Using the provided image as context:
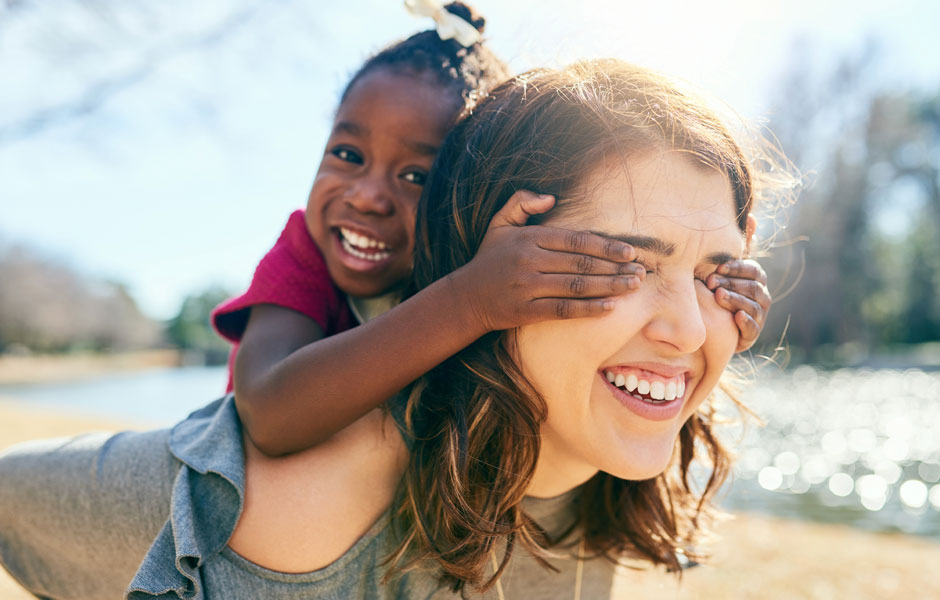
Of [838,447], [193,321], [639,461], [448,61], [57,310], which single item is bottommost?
[193,321]

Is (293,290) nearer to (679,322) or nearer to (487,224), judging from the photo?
(487,224)

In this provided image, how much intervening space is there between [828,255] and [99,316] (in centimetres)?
4387

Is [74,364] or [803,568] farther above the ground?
[803,568]

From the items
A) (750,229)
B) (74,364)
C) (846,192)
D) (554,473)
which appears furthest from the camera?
(74,364)

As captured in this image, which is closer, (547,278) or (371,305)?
(547,278)

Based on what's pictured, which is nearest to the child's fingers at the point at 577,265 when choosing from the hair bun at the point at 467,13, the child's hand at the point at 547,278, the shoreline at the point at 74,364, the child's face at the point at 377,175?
the child's hand at the point at 547,278

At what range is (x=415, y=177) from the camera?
2.36 m

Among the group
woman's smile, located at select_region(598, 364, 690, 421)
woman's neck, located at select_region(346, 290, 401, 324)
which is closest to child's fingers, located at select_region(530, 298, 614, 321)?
woman's smile, located at select_region(598, 364, 690, 421)

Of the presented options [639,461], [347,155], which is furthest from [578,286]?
[347,155]

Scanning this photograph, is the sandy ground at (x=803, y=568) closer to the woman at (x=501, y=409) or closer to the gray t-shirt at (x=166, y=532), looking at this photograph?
the gray t-shirt at (x=166, y=532)

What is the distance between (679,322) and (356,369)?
765 millimetres

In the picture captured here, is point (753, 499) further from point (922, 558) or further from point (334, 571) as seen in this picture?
point (334, 571)

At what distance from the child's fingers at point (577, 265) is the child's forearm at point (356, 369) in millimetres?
204

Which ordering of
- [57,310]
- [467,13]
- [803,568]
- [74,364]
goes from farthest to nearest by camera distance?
A: 1. [57,310]
2. [74,364]
3. [803,568]
4. [467,13]
